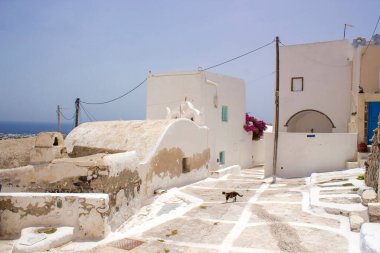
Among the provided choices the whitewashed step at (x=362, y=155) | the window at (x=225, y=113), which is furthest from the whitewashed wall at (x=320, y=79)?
the window at (x=225, y=113)

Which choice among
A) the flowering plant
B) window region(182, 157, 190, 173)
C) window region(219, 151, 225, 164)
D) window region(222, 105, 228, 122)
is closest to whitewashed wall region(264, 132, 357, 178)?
window region(182, 157, 190, 173)

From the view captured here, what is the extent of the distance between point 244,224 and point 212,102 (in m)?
15.6

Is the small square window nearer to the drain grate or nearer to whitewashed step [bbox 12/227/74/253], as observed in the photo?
the drain grate

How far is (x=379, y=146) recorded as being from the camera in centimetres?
1020

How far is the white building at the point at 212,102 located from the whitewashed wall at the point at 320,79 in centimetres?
488

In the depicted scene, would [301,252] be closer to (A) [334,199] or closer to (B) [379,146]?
(A) [334,199]

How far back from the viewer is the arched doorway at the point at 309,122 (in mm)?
21891

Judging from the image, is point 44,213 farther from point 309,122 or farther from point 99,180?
point 309,122

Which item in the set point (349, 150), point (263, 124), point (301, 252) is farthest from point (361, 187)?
point (263, 124)

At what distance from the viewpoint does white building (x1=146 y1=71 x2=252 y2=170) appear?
23.0 meters

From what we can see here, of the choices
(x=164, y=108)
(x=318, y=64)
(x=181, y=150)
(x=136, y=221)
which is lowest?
(x=136, y=221)

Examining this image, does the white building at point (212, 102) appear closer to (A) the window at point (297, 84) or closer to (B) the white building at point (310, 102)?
(B) the white building at point (310, 102)

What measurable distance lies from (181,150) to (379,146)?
787 cm

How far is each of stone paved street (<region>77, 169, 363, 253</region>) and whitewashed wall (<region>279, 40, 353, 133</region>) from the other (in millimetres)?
7916
